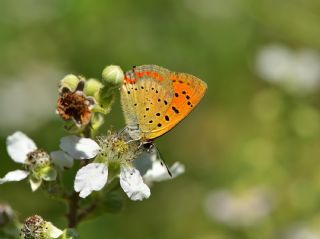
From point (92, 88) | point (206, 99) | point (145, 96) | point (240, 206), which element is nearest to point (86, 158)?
point (92, 88)

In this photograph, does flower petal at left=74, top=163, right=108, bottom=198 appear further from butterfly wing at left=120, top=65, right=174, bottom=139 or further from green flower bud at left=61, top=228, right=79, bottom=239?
butterfly wing at left=120, top=65, right=174, bottom=139

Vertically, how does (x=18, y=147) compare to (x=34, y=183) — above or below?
above

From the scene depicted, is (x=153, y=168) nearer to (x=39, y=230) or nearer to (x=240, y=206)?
(x=39, y=230)

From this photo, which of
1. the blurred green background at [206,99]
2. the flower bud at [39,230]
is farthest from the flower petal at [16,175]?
the blurred green background at [206,99]

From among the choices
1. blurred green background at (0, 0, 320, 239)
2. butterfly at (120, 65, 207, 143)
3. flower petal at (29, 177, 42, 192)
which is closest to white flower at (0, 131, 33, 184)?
flower petal at (29, 177, 42, 192)

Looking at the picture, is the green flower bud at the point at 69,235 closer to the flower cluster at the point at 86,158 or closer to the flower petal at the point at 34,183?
the flower cluster at the point at 86,158
